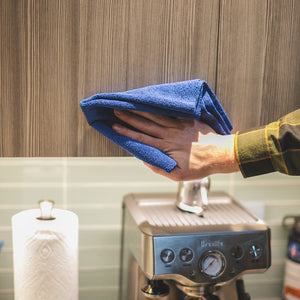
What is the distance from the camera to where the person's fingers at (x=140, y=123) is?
2.43 ft

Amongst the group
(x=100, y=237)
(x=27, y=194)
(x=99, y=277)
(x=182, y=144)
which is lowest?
(x=99, y=277)

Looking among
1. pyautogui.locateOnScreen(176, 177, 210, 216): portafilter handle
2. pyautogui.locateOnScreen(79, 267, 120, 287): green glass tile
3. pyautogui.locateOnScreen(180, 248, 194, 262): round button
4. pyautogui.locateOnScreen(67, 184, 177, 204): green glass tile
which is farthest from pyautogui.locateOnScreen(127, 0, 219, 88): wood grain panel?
pyautogui.locateOnScreen(79, 267, 120, 287): green glass tile

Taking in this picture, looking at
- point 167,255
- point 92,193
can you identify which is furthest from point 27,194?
point 167,255

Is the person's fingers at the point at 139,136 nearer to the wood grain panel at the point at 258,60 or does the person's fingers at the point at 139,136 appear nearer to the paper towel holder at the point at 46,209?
the wood grain panel at the point at 258,60

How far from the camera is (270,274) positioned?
1.32 m

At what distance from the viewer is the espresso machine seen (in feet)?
2.87

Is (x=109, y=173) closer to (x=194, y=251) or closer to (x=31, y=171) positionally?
(x=31, y=171)

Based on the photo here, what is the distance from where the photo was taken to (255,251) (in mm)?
918

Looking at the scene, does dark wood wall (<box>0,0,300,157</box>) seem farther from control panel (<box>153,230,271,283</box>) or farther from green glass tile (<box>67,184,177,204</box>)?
green glass tile (<box>67,184,177,204</box>)

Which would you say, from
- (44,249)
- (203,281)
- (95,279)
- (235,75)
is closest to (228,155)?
(235,75)

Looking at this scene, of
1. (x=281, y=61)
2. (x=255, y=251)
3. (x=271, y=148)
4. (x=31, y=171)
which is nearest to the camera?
(x=271, y=148)

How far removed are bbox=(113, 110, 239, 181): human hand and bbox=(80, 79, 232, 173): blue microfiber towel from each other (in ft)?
0.05

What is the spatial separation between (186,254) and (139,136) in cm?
31

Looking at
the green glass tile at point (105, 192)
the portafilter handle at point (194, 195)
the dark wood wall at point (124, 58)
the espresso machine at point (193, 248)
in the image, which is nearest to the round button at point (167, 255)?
the espresso machine at point (193, 248)
